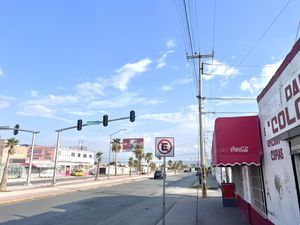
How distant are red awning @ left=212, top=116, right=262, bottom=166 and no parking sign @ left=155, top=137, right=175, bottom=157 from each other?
152 cm

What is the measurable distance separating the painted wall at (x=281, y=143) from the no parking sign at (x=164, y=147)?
2.97 meters

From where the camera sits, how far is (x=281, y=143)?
6.76 meters

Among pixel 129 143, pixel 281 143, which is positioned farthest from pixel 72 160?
pixel 281 143

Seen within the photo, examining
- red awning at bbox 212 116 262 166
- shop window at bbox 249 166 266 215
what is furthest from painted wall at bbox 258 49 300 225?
shop window at bbox 249 166 266 215

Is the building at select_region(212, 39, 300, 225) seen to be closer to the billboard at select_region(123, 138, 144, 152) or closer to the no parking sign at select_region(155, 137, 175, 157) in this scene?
the no parking sign at select_region(155, 137, 175, 157)

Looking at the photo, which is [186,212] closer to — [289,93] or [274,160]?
[274,160]

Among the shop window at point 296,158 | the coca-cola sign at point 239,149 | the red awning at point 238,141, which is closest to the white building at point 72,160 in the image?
the red awning at point 238,141

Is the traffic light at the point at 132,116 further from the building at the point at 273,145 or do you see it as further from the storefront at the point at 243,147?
the storefront at the point at 243,147

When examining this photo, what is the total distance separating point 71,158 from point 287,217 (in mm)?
94819

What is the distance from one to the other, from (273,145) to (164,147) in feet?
12.3

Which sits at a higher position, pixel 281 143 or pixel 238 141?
pixel 238 141

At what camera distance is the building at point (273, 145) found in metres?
5.81

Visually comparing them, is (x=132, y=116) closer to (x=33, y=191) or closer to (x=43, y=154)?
(x=33, y=191)

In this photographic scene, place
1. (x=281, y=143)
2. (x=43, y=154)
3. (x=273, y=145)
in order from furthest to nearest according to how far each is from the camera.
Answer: (x=43, y=154)
(x=273, y=145)
(x=281, y=143)
